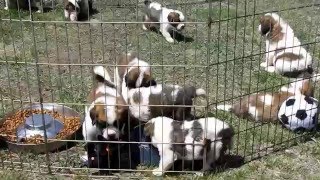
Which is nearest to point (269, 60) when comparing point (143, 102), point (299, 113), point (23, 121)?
point (299, 113)

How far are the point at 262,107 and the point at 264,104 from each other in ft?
0.17

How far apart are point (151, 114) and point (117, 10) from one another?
4.10 m

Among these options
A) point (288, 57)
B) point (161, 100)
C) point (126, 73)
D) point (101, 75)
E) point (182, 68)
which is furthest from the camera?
point (182, 68)

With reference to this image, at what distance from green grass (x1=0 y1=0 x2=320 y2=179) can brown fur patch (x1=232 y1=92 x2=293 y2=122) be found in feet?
0.28

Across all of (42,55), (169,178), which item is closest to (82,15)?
(42,55)

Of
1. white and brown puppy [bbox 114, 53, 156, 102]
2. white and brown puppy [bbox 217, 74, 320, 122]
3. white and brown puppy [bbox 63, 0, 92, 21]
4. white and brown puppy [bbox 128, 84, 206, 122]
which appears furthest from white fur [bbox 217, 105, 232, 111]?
white and brown puppy [bbox 63, 0, 92, 21]

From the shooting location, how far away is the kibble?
4535 millimetres

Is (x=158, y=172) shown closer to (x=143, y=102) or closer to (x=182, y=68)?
(x=143, y=102)

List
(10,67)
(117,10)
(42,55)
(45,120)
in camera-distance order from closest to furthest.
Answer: (45,120)
(10,67)
(42,55)
(117,10)

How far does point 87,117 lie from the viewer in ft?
14.4

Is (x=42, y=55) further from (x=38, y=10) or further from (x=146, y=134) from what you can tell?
(x=146, y=134)

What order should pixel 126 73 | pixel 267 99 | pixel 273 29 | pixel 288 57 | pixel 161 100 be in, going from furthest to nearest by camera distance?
pixel 273 29, pixel 288 57, pixel 267 99, pixel 126 73, pixel 161 100

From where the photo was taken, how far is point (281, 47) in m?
6.64

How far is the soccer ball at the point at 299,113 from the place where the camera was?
492 centimetres
